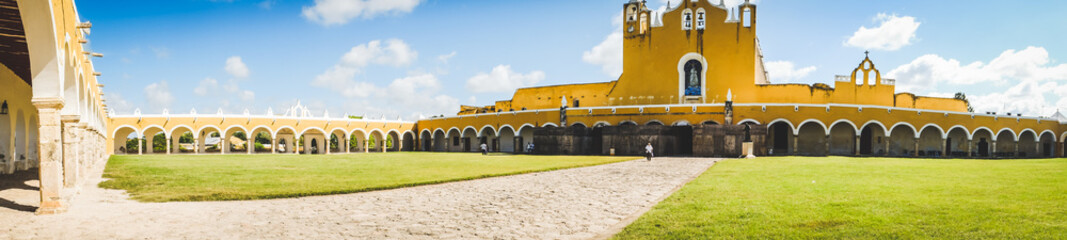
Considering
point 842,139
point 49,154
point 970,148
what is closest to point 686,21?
point 842,139

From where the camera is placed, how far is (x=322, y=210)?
7.22m

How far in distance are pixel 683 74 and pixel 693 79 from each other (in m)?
0.65

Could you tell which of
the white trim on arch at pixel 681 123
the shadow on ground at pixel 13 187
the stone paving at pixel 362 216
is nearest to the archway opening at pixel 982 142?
the white trim on arch at pixel 681 123

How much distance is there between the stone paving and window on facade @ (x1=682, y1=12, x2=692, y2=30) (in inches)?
998

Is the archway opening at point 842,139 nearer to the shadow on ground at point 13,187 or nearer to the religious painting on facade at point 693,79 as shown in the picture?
the religious painting on facade at point 693,79

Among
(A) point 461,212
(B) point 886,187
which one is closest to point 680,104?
(B) point 886,187

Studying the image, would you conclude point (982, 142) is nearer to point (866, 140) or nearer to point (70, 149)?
point (866, 140)

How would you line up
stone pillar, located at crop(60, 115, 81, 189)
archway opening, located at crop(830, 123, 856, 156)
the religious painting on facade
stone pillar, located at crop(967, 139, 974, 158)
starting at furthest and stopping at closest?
the religious painting on facade < archway opening, located at crop(830, 123, 856, 156) < stone pillar, located at crop(967, 139, 974, 158) < stone pillar, located at crop(60, 115, 81, 189)

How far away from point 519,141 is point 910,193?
30.1 meters

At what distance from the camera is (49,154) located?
22.5 ft

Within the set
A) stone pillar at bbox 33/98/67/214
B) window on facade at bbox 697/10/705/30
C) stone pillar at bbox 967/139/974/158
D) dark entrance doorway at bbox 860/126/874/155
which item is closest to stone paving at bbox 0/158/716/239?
stone pillar at bbox 33/98/67/214

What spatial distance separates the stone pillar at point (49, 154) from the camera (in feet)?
22.3

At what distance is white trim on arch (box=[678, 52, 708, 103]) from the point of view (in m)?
32.6

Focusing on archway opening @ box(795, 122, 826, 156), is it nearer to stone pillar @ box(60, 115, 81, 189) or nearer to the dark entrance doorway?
the dark entrance doorway
